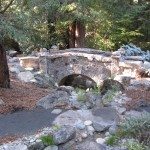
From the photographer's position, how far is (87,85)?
62.5ft

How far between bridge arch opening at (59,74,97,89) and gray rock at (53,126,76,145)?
11537mm

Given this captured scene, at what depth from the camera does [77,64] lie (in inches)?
717

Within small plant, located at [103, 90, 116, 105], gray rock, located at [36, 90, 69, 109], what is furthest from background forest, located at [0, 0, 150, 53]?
gray rock, located at [36, 90, 69, 109]

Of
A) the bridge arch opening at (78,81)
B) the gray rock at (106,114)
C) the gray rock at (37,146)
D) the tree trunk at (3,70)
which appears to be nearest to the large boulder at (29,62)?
the bridge arch opening at (78,81)

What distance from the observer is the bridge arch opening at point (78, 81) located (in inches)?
749

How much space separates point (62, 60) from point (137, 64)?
15.9 feet

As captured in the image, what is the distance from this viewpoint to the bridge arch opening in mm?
19031

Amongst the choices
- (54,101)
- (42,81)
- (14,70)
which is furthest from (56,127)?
(14,70)

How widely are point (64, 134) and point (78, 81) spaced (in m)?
12.9

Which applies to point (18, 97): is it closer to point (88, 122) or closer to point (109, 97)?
point (109, 97)

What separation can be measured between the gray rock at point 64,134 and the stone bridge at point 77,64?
9.73m

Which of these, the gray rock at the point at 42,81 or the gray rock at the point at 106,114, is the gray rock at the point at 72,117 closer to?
the gray rock at the point at 106,114

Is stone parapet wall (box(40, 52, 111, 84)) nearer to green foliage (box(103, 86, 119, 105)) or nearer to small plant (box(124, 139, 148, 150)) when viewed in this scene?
green foliage (box(103, 86, 119, 105))

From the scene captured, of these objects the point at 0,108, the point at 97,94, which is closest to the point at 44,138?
the point at 0,108
